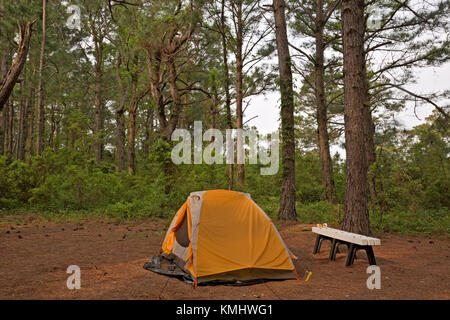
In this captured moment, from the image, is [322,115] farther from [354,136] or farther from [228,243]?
[228,243]

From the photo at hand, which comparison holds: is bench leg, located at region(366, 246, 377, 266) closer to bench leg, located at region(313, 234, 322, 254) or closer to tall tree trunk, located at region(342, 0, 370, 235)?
bench leg, located at region(313, 234, 322, 254)

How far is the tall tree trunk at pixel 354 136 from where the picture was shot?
23.2ft

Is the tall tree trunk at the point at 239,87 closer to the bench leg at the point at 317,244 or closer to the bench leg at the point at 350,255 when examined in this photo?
the bench leg at the point at 317,244

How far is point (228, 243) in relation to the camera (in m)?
5.22

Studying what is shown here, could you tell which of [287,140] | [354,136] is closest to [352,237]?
[354,136]

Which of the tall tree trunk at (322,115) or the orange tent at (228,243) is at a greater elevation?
the tall tree trunk at (322,115)

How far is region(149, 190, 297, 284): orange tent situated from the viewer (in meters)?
4.95

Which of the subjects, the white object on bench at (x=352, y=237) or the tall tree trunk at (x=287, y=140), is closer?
the white object on bench at (x=352, y=237)

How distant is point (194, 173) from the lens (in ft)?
42.2

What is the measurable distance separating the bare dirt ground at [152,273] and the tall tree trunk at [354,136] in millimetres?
829

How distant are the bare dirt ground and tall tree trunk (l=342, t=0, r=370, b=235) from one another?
829mm

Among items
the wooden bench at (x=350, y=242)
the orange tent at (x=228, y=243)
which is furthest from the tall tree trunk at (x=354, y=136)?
the orange tent at (x=228, y=243)

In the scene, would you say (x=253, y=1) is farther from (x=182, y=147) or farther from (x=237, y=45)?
(x=182, y=147)
